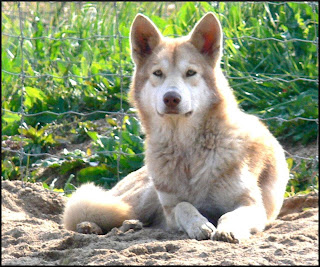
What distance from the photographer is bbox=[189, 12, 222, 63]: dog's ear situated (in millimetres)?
4535

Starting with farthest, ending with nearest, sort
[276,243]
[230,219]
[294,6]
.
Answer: [294,6] → [230,219] → [276,243]

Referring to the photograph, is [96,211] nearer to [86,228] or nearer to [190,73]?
[86,228]

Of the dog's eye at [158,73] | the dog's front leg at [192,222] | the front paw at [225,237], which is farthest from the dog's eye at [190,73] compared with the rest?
the front paw at [225,237]

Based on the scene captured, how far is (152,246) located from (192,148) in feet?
3.35

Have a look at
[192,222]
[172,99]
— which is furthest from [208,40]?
[192,222]

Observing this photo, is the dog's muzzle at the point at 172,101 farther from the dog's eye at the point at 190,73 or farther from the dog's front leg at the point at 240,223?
the dog's front leg at the point at 240,223

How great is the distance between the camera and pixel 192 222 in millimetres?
3949

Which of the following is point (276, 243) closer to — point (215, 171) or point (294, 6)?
point (215, 171)

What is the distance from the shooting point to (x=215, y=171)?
4.26 meters

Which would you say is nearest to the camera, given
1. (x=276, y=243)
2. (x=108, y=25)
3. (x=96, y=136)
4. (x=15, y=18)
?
(x=276, y=243)

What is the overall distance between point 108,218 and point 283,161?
4.48 feet

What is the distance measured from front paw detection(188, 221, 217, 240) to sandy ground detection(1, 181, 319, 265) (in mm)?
88

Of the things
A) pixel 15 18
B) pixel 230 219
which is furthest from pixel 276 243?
pixel 15 18

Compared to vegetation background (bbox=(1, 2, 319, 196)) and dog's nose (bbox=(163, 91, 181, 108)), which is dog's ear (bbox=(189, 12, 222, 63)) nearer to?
dog's nose (bbox=(163, 91, 181, 108))
